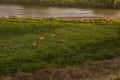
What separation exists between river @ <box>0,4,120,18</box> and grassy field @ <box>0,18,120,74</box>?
5.16 metres

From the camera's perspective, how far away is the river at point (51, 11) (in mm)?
31141

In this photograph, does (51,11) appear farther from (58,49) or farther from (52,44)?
(58,49)

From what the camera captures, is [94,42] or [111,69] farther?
[94,42]

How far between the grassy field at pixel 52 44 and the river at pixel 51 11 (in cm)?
516

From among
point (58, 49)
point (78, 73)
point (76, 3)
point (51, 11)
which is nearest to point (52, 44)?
point (58, 49)

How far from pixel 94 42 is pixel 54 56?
322 cm

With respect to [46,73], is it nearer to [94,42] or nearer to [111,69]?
[111,69]

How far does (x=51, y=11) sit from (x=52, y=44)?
12.1 meters

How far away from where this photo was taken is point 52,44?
2064 centimetres

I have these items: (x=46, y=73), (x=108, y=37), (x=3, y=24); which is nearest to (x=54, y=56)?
(x=46, y=73)

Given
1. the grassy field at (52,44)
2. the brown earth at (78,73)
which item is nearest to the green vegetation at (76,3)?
the grassy field at (52,44)

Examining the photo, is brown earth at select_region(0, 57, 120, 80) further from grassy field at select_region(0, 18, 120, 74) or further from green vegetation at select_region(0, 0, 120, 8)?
green vegetation at select_region(0, 0, 120, 8)

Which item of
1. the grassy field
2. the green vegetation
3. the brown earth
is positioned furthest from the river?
the brown earth

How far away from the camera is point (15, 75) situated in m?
16.5
